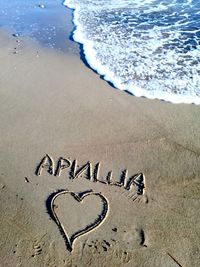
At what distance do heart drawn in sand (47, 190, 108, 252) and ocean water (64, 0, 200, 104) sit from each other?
266 cm

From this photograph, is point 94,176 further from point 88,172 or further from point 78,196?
point 78,196

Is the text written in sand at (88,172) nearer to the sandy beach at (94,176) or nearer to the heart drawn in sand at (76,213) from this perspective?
the sandy beach at (94,176)

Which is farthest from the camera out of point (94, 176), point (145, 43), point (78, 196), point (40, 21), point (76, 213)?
point (40, 21)

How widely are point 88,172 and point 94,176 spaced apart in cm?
12

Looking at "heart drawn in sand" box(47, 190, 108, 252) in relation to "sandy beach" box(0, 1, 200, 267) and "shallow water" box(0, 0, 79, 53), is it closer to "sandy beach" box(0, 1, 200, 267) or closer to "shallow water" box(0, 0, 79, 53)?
"sandy beach" box(0, 1, 200, 267)

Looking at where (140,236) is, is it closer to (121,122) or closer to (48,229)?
(48,229)

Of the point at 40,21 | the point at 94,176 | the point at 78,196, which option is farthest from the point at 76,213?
the point at 40,21

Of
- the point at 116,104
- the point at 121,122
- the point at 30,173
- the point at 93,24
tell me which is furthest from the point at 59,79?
the point at 93,24

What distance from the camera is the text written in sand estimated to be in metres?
4.67

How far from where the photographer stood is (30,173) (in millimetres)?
4855

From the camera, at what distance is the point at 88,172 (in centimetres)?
488

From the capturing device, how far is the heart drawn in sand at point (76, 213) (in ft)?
13.2

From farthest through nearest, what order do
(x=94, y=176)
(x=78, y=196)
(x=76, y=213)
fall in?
1. (x=94, y=176)
2. (x=78, y=196)
3. (x=76, y=213)

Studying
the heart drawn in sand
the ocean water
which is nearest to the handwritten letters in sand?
the heart drawn in sand
